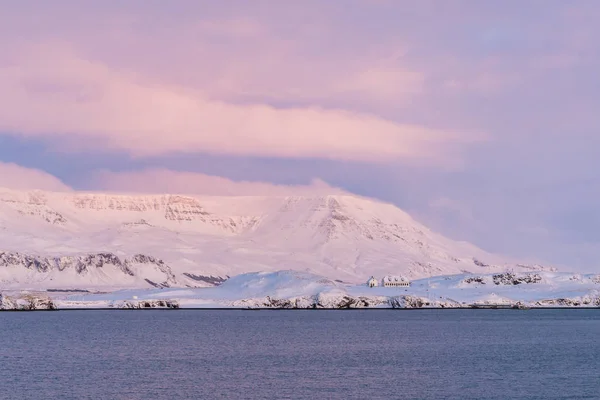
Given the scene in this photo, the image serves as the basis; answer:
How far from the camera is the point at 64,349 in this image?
117 metres

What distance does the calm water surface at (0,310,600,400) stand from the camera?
258 feet

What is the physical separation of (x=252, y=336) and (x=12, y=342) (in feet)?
113

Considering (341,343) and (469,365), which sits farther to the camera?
(341,343)

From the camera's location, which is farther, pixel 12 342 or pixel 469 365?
pixel 12 342

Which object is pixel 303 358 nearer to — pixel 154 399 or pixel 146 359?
pixel 146 359

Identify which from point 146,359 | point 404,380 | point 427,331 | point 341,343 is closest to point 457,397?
point 404,380

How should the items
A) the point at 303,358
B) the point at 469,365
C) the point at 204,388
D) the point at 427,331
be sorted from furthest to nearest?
the point at 427,331, the point at 303,358, the point at 469,365, the point at 204,388

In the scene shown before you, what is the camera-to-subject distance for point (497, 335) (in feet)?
490

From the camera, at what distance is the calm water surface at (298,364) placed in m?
78.6

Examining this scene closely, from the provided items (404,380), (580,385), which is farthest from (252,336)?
(580,385)

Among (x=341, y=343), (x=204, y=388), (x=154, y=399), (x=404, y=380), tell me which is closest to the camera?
(x=154, y=399)

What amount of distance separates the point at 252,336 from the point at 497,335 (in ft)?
123

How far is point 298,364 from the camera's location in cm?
9888

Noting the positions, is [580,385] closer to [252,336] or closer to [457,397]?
[457,397]
